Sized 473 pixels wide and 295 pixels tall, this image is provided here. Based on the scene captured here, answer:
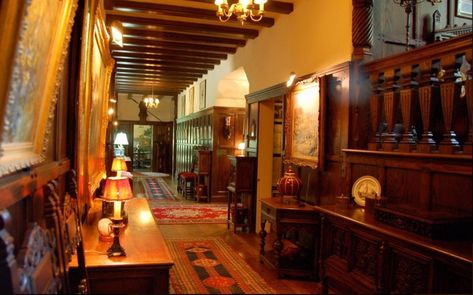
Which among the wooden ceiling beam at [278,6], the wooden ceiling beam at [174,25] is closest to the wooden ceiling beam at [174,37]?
the wooden ceiling beam at [174,25]

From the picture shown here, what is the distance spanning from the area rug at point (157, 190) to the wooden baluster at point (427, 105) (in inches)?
301

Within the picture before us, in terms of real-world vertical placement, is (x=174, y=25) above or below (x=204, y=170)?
above

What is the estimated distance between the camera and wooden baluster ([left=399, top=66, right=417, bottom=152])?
10.1 ft

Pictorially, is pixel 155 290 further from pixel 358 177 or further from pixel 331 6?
pixel 331 6

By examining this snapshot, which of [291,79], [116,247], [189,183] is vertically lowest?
[189,183]

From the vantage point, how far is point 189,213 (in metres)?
7.98

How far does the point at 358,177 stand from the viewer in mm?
3715

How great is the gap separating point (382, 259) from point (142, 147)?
673 inches

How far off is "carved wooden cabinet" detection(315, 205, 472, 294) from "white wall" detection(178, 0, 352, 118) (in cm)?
174

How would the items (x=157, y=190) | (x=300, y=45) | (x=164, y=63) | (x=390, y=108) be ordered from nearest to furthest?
(x=390, y=108), (x=300, y=45), (x=164, y=63), (x=157, y=190)

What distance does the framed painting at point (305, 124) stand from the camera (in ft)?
14.4

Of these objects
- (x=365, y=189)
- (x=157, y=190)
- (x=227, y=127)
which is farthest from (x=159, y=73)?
(x=365, y=189)

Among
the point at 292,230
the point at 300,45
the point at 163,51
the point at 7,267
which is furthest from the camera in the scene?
the point at 163,51

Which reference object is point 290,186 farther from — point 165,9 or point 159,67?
point 159,67
